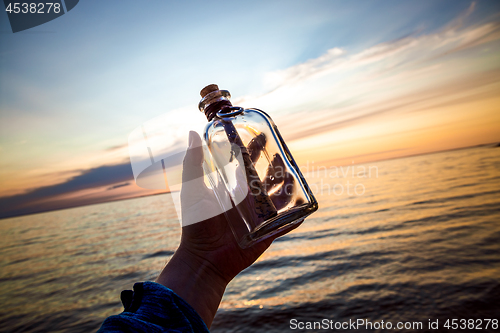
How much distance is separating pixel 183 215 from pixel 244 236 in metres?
0.48

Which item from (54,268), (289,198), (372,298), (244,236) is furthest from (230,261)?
(54,268)

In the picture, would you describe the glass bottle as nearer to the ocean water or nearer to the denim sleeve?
the denim sleeve

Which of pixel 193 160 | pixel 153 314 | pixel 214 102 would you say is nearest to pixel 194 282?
pixel 153 314

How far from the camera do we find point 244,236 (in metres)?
1.47

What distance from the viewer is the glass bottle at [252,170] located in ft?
4.67

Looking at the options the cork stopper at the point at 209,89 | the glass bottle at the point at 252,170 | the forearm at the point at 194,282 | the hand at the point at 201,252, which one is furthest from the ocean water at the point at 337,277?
the cork stopper at the point at 209,89

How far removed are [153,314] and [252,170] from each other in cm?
83

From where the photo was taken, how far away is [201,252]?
5.33 feet

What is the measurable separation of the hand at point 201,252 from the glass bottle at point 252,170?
11 centimetres

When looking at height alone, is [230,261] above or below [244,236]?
below

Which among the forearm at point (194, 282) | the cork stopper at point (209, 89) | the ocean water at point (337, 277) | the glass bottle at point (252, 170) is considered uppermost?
the cork stopper at point (209, 89)

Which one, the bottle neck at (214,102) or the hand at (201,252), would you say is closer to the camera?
the hand at (201,252)

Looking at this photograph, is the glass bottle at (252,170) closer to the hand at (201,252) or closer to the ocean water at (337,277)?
the hand at (201,252)

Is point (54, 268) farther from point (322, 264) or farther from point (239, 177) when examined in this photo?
point (239, 177)
